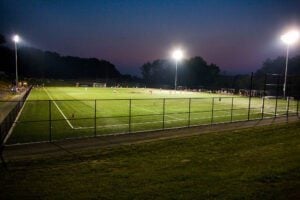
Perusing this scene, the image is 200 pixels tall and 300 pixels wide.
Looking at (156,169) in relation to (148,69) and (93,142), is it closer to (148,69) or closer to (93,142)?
(93,142)

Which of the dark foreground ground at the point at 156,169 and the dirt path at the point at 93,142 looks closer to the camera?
the dark foreground ground at the point at 156,169

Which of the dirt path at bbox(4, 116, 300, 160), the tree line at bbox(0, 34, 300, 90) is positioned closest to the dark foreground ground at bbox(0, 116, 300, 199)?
the dirt path at bbox(4, 116, 300, 160)

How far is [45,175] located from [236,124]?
Answer: 51.9 ft

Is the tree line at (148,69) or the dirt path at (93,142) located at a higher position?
the tree line at (148,69)

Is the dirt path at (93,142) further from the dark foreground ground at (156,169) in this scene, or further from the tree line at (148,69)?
the tree line at (148,69)

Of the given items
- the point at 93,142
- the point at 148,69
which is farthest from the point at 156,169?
the point at 148,69

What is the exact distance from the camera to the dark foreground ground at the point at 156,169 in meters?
8.79

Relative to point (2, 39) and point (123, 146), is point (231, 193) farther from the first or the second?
point (2, 39)

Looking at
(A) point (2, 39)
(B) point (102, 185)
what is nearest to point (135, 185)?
(B) point (102, 185)

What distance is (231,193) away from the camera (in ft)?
28.7

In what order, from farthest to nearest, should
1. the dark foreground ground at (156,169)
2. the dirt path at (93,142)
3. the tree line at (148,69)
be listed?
the tree line at (148,69) → the dirt path at (93,142) → the dark foreground ground at (156,169)

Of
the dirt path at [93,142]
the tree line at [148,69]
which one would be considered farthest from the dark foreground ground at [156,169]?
the tree line at [148,69]

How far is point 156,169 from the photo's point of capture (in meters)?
10.9

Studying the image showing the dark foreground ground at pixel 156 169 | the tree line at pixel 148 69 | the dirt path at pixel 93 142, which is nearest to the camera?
the dark foreground ground at pixel 156 169
